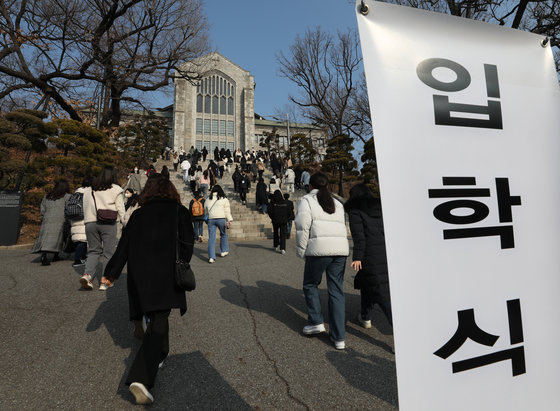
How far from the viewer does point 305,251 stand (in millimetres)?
3162

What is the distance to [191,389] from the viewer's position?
231 centimetres

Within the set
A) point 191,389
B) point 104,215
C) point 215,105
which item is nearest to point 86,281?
point 104,215

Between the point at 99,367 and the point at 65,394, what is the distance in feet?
1.23

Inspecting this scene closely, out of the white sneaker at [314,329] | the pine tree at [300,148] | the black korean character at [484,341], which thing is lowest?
the white sneaker at [314,329]

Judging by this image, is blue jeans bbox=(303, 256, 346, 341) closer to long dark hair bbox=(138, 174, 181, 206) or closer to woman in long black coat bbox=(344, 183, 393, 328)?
woman in long black coat bbox=(344, 183, 393, 328)

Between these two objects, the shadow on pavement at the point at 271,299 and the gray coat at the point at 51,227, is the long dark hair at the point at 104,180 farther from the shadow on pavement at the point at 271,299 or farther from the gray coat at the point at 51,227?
the shadow on pavement at the point at 271,299

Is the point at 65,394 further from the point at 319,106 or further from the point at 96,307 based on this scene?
the point at 319,106

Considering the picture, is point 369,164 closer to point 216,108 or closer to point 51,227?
point 51,227

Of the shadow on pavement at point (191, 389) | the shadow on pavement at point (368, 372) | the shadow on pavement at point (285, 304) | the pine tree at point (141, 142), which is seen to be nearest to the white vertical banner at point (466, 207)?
the shadow on pavement at point (368, 372)

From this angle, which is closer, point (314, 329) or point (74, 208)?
point (314, 329)

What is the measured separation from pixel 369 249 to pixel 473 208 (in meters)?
2.18

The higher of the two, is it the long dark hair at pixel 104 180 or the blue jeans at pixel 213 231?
the long dark hair at pixel 104 180

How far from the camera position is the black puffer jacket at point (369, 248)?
307 cm

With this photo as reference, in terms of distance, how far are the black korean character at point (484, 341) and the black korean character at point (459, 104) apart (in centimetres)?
63
